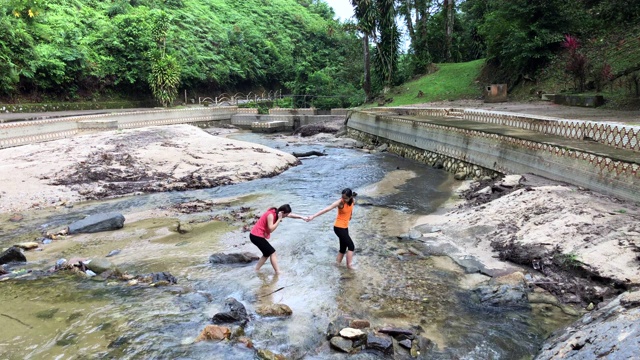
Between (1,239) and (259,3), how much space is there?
206 ft

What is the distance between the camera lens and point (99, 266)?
841 cm

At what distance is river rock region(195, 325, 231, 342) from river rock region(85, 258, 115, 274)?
11.6 feet

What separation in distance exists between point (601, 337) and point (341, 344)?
304 centimetres

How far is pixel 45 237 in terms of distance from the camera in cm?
1066

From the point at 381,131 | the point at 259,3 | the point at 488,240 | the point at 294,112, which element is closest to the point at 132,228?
the point at 488,240

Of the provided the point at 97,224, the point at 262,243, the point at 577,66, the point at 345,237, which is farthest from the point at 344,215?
the point at 577,66

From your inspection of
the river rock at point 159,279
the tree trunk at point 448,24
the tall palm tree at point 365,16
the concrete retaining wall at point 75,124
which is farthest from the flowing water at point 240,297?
the tree trunk at point 448,24

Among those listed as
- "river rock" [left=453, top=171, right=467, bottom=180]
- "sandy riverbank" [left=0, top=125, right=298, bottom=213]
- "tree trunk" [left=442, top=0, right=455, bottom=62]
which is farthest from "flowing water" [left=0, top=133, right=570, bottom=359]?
"tree trunk" [left=442, top=0, right=455, bottom=62]

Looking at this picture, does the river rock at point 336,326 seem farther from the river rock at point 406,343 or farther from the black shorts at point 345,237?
the black shorts at point 345,237

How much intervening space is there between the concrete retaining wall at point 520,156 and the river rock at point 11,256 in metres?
12.6

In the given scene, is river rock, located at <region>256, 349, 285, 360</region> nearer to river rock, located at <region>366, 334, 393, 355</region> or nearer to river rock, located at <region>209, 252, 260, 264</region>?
river rock, located at <region>366, 334, 393, 355</region>

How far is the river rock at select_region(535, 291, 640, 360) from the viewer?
13.9ft

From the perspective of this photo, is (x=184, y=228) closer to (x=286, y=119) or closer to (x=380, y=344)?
(x=380, y=344)

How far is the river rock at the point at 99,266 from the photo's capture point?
27.5ft
